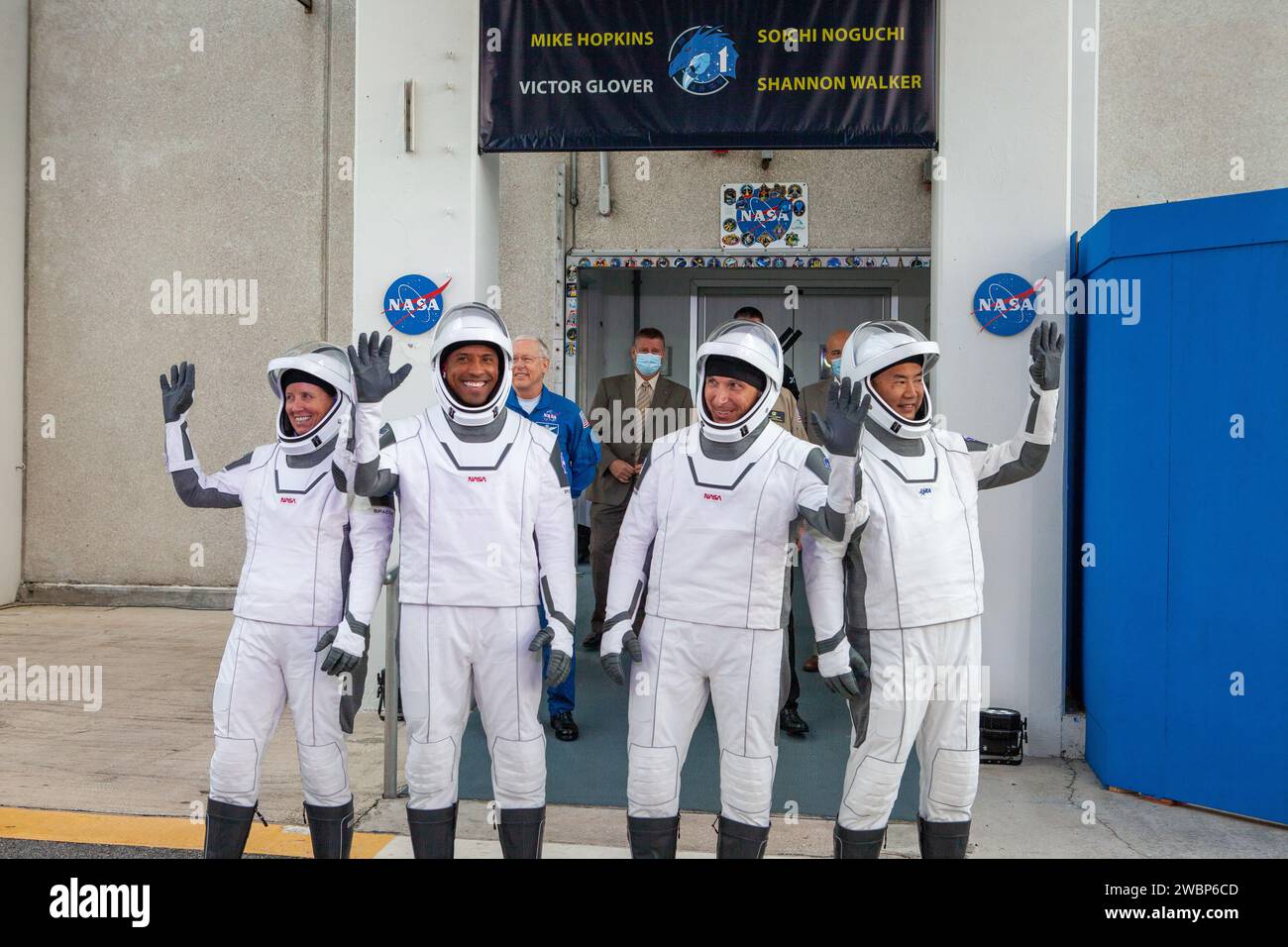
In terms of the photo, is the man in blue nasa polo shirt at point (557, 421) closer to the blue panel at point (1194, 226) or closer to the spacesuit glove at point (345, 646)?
the spacesuit glove at point (345, 646)

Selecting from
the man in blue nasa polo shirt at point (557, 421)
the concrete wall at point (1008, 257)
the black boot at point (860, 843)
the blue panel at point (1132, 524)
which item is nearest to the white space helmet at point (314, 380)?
the man in blue nasa polo shirt at point (557, 421)

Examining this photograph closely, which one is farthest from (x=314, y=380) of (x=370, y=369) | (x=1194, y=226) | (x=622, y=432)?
(x=1194, y=226)

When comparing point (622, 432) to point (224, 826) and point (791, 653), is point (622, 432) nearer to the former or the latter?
point (791, 653)

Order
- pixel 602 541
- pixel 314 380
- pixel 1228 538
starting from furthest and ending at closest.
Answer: pixel 602 541 → pixel 1228 538 → pixel 314 380

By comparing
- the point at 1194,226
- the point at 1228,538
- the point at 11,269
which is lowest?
the point at 1228,538

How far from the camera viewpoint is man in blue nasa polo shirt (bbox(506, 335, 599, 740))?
17.3ft

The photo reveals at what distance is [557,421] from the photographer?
5457 millimetres

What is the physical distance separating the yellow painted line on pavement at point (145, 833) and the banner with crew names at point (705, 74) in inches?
144

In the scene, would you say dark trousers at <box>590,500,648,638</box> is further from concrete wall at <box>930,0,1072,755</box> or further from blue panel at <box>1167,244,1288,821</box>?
blue panel at <box>1167,244,1288,821</box>

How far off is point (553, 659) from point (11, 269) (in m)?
8.41

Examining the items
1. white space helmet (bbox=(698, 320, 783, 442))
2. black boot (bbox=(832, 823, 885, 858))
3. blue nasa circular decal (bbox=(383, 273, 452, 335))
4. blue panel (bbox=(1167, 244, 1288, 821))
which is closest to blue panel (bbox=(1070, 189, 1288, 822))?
blue panel (bbox=(1167, 244, 1288, 821))
